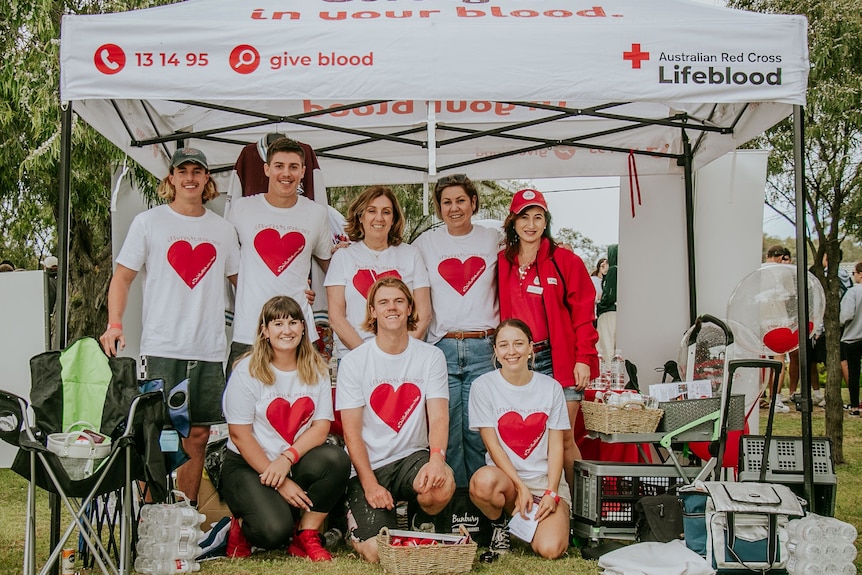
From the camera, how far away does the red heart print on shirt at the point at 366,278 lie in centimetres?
489

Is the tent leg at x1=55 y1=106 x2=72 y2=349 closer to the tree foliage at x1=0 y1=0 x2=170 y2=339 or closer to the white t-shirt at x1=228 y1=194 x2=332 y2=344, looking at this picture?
the white t-shirt at x1=228 y1=194 x2=332 y2=344

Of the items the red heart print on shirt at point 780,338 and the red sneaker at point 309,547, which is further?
the red heart print on shirt at point 780,338

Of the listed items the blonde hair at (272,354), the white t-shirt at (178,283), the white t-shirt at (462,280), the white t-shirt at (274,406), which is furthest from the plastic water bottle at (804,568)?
the white t-shirt at (178,283)

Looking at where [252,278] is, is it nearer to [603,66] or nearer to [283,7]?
[283,7]

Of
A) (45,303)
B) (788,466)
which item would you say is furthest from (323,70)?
(45,303)

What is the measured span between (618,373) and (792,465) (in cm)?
127

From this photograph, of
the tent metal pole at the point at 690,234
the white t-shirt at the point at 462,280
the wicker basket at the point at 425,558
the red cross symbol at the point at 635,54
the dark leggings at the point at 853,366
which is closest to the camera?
the wicker basket at the point at 425,558

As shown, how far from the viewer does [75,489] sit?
3586 millimetres

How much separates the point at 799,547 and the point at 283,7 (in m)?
3.26

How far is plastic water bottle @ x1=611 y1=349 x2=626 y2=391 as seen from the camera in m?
5.08

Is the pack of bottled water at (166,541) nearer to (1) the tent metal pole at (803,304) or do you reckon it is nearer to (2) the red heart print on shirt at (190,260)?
(2) the red heart print on shirt at (190,260)

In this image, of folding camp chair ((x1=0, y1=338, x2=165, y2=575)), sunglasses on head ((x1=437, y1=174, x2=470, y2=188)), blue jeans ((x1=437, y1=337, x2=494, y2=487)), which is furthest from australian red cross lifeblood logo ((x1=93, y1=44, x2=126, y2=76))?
blue jeans ((x1=437, y1=337, x2=494, y2=487))

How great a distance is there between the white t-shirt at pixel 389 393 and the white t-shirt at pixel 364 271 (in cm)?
41

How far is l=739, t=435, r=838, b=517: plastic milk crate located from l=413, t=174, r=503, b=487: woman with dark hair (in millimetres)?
1348
